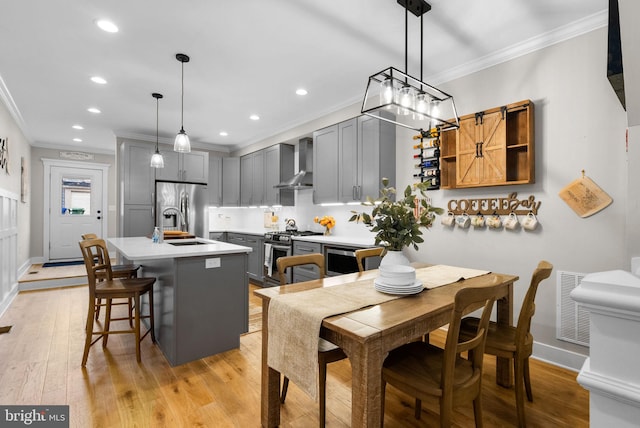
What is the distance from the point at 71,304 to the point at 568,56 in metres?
5.97

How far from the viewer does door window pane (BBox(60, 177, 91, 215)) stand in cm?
726

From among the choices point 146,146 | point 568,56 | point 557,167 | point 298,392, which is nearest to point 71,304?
point 146,146

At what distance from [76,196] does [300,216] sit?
5.64m

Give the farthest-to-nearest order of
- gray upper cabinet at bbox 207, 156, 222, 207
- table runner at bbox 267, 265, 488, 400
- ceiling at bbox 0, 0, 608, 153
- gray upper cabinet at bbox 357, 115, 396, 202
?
gray upper cabinet at bbox 207, 156, 222, 207, gray upper cabinet at bbox 357, 115, 396, 202, ceiling at bbox 0, 0, 608, 153, table runner at bbox 267, 265, 488, 400

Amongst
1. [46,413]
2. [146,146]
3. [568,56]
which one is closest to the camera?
[46,413]

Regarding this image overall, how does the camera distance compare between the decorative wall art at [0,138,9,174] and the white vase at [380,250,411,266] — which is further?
the decorative wall art at [0,138,9,174]

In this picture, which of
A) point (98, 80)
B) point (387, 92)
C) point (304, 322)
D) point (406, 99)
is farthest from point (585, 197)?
point (98, 80)

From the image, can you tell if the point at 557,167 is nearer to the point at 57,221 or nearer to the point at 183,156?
the point at 183,156

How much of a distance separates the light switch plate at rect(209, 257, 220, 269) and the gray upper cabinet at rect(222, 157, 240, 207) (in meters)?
3.84

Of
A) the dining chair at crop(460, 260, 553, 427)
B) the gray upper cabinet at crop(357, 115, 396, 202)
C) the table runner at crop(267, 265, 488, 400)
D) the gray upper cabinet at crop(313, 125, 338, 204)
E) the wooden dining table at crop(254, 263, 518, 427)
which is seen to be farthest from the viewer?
the gray upper cabinet at crop(313, 125, 338, 204)

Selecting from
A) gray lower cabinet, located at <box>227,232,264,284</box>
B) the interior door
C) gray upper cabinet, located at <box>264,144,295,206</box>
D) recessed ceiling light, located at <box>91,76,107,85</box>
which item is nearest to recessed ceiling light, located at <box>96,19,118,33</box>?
recessed ceiling light, located at <box>91,76,107,85</box>

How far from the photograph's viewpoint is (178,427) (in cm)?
182

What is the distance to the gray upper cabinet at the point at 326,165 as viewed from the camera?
423 centimetres

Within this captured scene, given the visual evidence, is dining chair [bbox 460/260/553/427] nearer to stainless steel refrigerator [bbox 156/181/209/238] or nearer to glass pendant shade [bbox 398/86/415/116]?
glass pendant shade [bbox 398/86/415/116]
